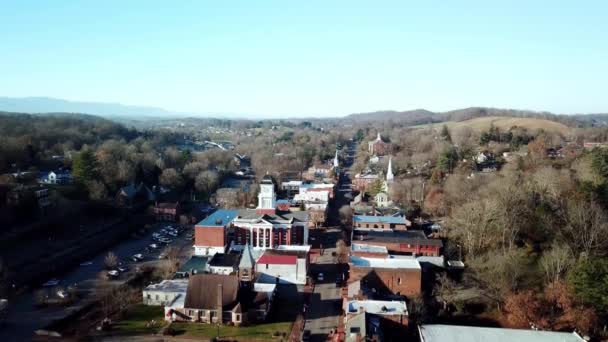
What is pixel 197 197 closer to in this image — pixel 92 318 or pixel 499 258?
pixel 92 318

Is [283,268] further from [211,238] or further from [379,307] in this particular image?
[379,307]

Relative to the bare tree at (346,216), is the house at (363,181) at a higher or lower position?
higher

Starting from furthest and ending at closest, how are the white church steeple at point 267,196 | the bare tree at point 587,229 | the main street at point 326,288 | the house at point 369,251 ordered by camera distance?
1. the white church steeple at point 267,196
2. the house at point 369,251
3. the bare tree at point 587,229
4. the main street at point 326,288

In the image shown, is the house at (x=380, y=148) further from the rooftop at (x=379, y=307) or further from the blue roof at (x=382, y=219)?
the rooftop at (x=379, y=307)

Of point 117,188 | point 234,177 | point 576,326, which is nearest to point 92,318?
point 576,326

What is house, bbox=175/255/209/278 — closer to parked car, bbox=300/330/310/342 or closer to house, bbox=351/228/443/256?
parked car, bbox=300/330/310/342

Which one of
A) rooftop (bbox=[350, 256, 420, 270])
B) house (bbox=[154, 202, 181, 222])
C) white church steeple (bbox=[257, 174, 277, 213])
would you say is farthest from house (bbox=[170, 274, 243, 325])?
house (bbox=[154, 202, 181, 222])

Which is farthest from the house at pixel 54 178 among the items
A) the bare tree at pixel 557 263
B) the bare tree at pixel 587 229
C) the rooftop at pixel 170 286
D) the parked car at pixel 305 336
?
the bare tree at pixel 587 229
